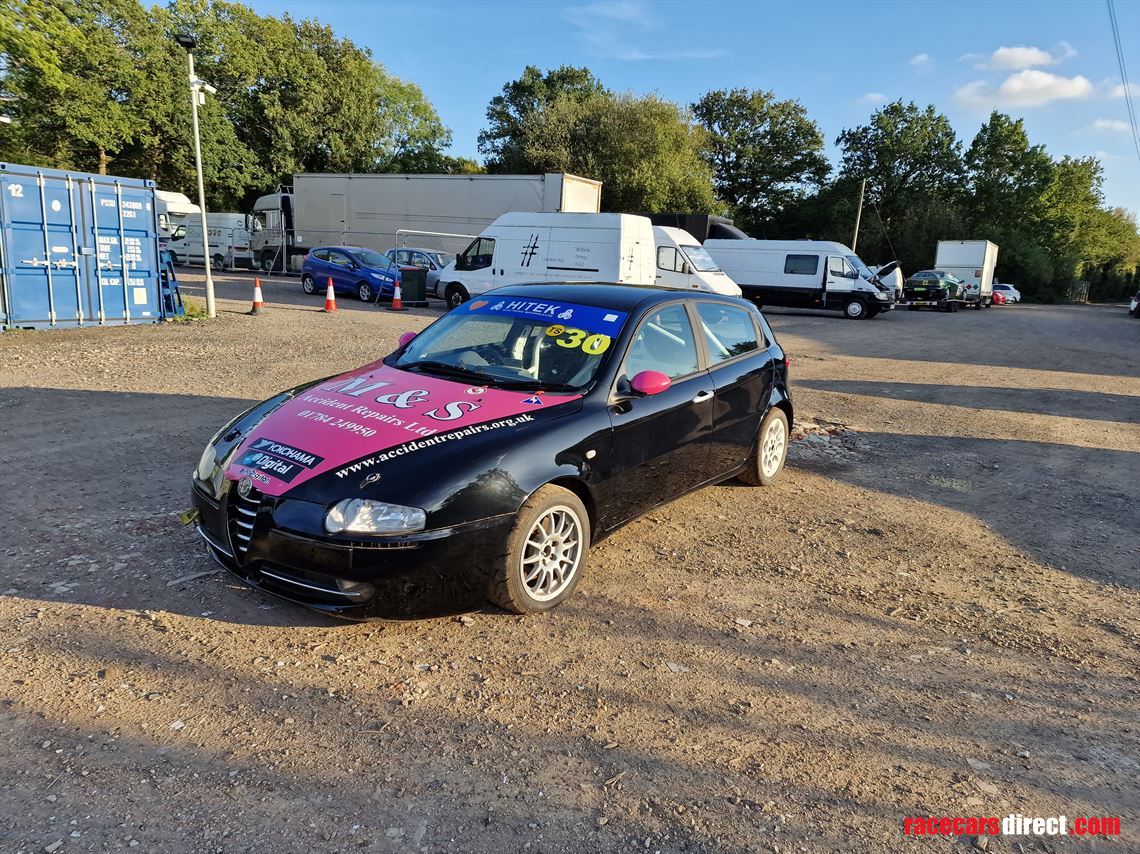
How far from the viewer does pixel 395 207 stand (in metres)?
27.4

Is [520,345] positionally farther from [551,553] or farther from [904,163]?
[904,163]

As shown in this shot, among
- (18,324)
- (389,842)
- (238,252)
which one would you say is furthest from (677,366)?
(238,252)

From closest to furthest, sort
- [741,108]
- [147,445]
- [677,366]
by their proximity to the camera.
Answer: [677,366], [147,445], [741,108]

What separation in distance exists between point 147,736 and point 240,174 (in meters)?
38.7

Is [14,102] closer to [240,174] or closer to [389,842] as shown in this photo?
[240,174]

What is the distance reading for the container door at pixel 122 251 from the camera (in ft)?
42.8

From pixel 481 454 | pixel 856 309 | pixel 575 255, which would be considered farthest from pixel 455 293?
pixel 481 454

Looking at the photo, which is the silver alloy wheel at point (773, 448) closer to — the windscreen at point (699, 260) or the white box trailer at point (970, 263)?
the windscreen at point (699, 260)

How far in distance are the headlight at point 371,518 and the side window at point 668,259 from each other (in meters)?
17.6

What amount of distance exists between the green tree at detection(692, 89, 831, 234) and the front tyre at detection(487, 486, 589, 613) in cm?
5768

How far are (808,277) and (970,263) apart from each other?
52.1 ft

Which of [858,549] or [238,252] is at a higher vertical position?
[238,252]

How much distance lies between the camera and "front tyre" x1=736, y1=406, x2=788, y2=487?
5.80m

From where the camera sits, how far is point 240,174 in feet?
118
